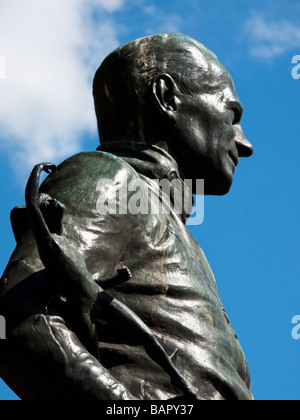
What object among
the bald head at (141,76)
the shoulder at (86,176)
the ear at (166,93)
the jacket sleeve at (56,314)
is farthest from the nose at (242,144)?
the jacket sleeve at (56,314)

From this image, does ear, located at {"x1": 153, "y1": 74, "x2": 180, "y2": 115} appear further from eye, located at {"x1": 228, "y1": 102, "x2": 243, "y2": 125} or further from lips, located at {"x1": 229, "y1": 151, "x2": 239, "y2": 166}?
lips, located at {"x1": 229, "y1": 151, "x2": 239, "y2": 166}

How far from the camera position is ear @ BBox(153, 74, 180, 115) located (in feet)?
26.2

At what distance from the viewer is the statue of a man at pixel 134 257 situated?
6.09 meters

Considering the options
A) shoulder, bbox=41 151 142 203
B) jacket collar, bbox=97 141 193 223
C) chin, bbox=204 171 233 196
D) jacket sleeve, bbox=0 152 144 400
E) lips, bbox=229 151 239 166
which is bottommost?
jacket sleeve, bbox=0 152 144 400

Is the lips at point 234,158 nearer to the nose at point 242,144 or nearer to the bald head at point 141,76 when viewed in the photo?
the nose at point 242,144

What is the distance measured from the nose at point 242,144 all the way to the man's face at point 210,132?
39mm

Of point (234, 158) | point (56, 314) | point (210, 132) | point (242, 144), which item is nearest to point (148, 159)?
point (210, 132)

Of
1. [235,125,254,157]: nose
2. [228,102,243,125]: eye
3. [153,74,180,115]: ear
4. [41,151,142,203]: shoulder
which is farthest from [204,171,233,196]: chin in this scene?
[41,151,142,203]: shoulder

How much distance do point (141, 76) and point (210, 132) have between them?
1.98 ft

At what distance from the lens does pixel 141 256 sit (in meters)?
6.83
